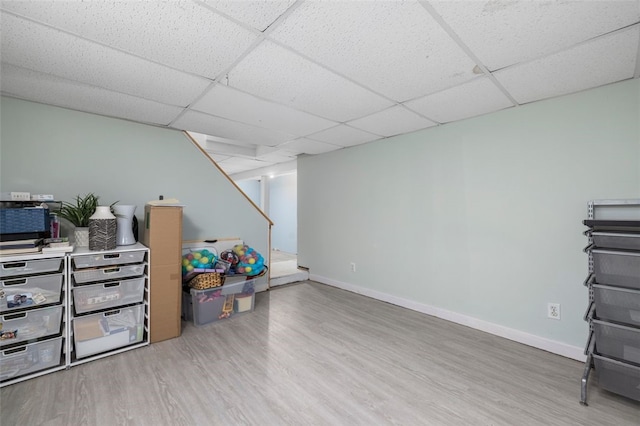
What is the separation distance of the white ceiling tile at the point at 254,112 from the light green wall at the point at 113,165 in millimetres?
903

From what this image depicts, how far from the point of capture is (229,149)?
4598 mm

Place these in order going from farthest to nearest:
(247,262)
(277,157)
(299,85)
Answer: (277,157), (247,262), (299,85)

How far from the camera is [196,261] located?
2885mm

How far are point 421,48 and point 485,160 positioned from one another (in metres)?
1.53

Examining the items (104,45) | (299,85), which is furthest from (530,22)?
(104,45)

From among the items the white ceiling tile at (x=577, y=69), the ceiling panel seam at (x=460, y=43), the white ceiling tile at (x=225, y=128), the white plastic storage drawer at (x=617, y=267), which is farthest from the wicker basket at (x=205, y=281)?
the white plastic storage drawer at (x=617, y=267)

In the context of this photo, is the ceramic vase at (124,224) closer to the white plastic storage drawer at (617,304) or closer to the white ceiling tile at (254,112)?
the white ceiling tile at (254,112)

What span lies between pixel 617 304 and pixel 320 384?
6.44 feet

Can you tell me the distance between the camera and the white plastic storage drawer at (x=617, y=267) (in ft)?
5.31

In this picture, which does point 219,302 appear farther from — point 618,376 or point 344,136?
point 618,376

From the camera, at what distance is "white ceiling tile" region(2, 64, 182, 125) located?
6.20ft

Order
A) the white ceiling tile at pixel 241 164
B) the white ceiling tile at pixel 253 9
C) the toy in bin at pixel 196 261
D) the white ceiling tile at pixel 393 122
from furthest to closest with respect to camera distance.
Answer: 1. the white ceiling tile at pixel 241 164
2. the toy in bin at pixel 196 261
3. the white ceiling tile at pixel 393 122
4. the white ceiling tile at pixel 253 9

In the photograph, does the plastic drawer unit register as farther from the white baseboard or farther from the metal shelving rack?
the metal shelving rack

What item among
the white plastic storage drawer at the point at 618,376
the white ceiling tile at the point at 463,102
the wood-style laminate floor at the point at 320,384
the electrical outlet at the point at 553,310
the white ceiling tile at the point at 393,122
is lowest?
the wood-style laminate floor at the point at 320,384
